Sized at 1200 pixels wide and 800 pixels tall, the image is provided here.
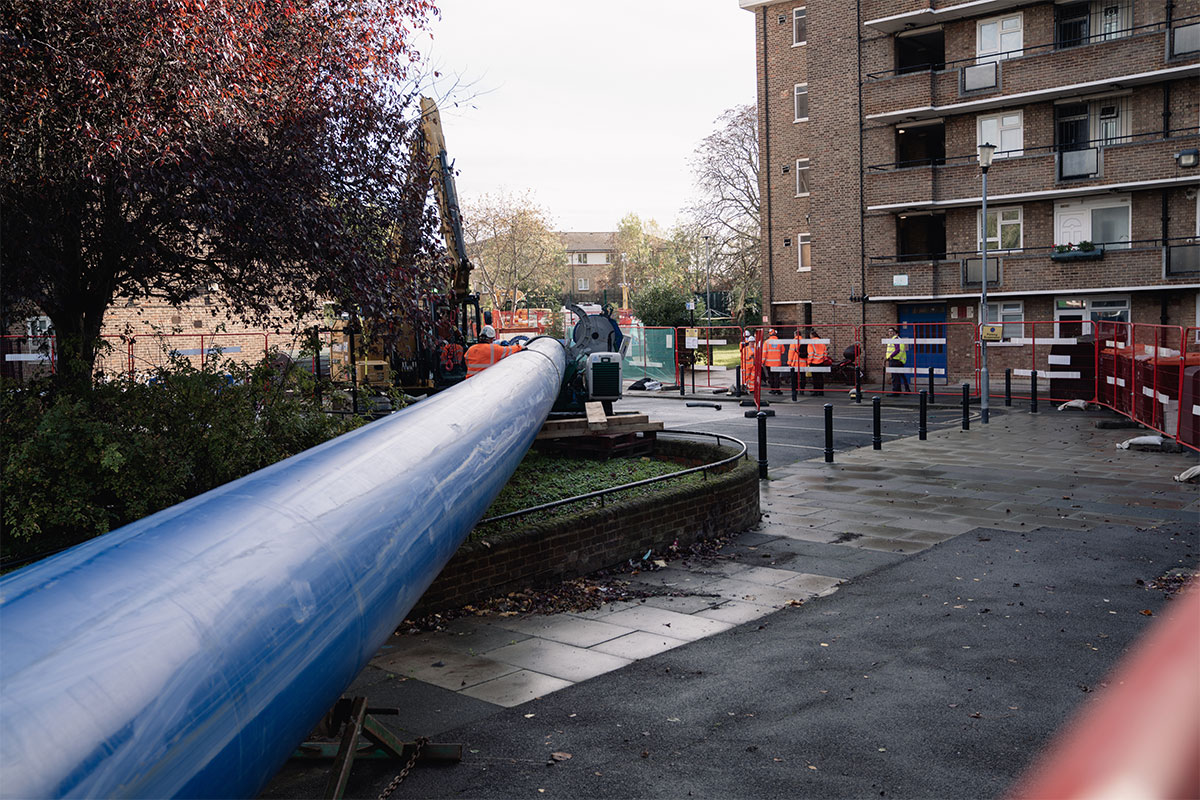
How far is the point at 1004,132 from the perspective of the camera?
33.1 metres

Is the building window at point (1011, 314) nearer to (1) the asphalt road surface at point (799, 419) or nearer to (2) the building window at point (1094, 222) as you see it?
(2) the building window at point (1094, 222)

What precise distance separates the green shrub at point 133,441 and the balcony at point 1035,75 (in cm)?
3000

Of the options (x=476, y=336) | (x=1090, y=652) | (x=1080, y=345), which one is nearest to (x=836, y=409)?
(x=1080, y=345)

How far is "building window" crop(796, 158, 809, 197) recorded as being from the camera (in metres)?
40.0

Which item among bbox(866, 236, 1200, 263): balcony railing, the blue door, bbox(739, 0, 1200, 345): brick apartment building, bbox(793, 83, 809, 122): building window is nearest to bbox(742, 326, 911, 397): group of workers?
the blue door

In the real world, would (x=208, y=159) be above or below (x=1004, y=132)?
below

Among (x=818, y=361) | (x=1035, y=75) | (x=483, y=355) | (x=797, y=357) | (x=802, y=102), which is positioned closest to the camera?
(x=483, y=355)

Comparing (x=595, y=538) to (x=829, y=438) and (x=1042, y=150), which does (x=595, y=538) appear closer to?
(x=829, y=438)

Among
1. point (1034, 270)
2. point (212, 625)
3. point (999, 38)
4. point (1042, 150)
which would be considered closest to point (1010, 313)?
point (1034, 270)

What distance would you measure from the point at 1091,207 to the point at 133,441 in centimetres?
3231

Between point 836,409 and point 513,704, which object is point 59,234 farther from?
point 836,409

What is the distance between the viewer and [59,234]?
7398 mm

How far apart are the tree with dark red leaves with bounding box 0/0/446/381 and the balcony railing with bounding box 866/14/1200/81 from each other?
1107 inches

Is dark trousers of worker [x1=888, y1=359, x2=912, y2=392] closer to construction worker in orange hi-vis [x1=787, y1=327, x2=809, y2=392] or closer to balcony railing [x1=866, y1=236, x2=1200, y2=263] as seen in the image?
construction worker in orange hi-vis [x1=787, y1=327, x2=809, y2=392]
